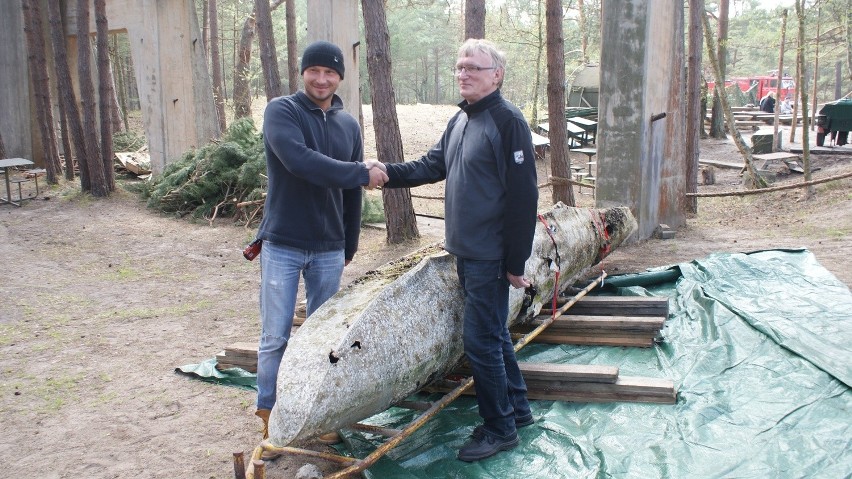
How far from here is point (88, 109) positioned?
12742mm

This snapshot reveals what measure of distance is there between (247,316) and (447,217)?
3328mm

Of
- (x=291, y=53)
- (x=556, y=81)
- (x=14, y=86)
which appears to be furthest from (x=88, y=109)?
(x=556, y=81)

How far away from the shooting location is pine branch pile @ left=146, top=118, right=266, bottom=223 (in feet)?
35.7

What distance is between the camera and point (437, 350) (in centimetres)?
369

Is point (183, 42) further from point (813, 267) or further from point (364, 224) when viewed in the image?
point (813, 267)

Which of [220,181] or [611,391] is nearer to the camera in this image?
[611,391]

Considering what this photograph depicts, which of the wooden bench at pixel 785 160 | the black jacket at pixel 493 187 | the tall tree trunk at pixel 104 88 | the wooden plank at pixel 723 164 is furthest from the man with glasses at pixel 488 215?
the wooden plank at pixel 723 164

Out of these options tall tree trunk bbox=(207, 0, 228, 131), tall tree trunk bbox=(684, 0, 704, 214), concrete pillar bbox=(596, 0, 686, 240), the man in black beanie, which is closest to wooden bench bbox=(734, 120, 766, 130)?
tall tree trunk bbox=(684, 0, 704, 214)

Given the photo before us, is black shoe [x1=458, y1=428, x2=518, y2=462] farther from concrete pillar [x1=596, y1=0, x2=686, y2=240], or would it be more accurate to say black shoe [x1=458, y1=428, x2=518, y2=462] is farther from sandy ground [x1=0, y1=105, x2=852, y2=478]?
concrete pillar [x1=596, y1=0, x2=686, y2=240]

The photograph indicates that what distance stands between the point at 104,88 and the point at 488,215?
37.5 ft

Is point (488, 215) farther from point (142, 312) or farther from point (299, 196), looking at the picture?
point (142, 312)

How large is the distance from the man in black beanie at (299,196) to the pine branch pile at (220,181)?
702 cm

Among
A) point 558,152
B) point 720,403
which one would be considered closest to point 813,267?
point 720,403

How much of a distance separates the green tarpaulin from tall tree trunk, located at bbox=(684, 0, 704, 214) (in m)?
5.89
